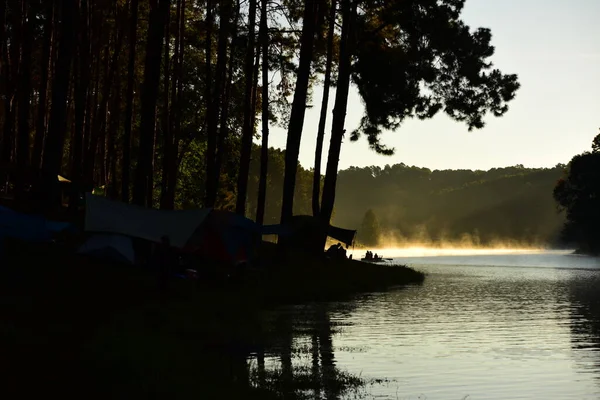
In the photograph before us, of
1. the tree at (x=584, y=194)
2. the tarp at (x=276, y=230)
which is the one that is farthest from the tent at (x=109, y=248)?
the tree at (x=584, y=194)

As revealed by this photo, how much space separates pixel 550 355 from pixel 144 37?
43.6m

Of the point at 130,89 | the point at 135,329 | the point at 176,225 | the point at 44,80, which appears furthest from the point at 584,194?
the point at 135,329

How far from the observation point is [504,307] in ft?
110

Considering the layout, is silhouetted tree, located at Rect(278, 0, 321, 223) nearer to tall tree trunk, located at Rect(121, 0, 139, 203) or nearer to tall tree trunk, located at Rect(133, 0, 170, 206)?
tall tree trunk, located at Rect(121, 0, 139, 203)

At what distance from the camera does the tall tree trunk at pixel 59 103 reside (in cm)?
2850

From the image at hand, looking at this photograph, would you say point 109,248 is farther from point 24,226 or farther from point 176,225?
point 24,226

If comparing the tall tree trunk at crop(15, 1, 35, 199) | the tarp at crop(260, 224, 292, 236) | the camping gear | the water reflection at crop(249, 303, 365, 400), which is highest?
the tall tree trunk at crop(15, 1, 35, 199)

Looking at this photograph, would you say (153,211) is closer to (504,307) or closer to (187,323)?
(187,323)

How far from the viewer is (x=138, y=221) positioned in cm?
3166

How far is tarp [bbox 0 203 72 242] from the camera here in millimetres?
27094

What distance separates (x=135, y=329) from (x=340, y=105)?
2820 cm

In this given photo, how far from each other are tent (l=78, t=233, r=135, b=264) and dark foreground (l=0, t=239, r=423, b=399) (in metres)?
0.35

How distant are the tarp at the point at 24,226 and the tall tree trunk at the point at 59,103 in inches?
57.2

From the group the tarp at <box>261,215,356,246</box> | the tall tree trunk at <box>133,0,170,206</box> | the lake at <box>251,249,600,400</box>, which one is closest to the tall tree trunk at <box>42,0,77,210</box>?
the tall tree trunk at <box>133,0,170,206</box>
